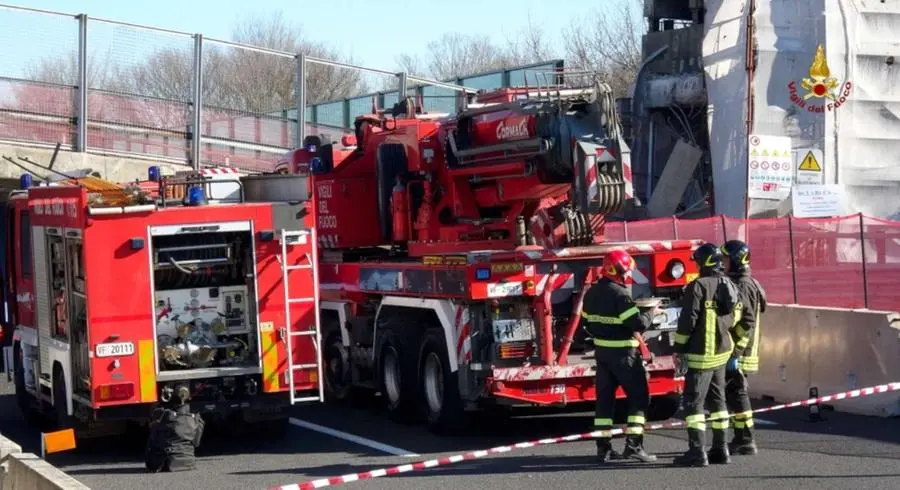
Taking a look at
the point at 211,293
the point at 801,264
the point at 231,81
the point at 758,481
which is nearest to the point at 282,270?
the point at 211,293

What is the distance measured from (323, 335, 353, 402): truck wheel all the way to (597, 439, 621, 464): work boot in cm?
514

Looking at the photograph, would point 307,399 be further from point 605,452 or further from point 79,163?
point 79,163

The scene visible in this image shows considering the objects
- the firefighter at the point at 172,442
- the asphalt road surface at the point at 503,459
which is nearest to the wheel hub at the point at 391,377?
the asphalt road surface at the point at 503,459

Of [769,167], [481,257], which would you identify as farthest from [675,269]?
[769,167]

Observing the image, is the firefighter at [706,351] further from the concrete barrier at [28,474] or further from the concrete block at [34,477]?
the concrete barrier at [28,474]

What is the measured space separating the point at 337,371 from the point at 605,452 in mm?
5635

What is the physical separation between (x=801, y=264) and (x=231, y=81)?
15.3 m

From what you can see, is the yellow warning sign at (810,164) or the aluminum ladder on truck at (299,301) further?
the yellow warning sign at (810,164)

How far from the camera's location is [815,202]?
72.3 feet

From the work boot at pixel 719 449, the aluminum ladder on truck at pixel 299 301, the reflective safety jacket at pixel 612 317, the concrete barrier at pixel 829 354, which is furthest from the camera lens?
the concrete barrier at pixel 829 354

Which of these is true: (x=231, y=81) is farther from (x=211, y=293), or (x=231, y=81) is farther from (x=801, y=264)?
(x=211, y=293)

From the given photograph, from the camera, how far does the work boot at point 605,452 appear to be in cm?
1157

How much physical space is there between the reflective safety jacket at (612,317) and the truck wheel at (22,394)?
676 centimetres

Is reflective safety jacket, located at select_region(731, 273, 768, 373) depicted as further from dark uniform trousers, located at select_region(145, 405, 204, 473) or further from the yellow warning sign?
the yellow warning sign
